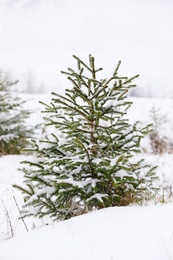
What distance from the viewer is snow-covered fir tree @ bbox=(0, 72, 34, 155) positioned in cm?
907

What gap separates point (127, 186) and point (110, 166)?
1.68ft

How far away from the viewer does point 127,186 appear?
3.27 metres

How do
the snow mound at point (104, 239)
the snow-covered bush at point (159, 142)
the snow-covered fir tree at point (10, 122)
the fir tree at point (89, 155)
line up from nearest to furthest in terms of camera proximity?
1. the snow mound at point (104, 239)
2. the fir tree at point (89, 155)
3. the snow-covered fir tree at point (10, 122)
4. the snow-covered bush at point (159, 142)

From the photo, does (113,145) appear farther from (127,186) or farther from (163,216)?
(163,216)

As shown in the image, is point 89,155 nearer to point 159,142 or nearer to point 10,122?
point 10,122

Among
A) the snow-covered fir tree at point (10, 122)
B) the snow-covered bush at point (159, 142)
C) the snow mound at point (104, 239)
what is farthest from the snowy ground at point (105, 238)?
the snow-covered fir tree at point (10, 122)

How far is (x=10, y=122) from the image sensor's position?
9414 mm

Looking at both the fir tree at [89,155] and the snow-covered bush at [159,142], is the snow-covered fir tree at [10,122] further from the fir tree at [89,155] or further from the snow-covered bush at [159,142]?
the fir tree at [89,155]

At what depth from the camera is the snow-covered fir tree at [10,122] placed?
29.8 ft

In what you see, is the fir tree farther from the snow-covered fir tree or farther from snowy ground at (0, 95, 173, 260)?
the snow-covered fir tree

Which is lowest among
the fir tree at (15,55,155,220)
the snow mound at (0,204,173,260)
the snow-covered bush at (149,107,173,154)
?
the snow-covered bush at (149,107,173,154)

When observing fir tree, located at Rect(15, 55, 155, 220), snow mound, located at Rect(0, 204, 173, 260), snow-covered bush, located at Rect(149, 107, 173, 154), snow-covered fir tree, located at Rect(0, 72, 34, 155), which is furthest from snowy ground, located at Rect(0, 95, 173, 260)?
snow-covered fir tree, located at Rect(0, 72, 34, 155)

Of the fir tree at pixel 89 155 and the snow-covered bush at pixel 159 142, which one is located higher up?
the fir tree at pixel 89 155

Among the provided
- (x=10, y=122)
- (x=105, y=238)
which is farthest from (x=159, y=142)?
(x=105, y=238)
